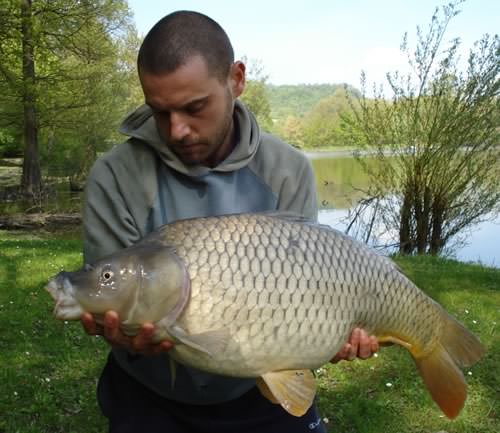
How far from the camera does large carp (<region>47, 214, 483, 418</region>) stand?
105 cm

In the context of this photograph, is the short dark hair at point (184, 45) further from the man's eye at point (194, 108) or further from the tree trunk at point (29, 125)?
the tree trunk at point (29, 125)

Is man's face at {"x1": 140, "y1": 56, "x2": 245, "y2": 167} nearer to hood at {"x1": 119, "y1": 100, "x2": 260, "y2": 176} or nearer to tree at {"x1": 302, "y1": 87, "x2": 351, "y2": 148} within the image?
hood at {"x1": 119, "y1": 100, "x2": 260, "y2": 176}

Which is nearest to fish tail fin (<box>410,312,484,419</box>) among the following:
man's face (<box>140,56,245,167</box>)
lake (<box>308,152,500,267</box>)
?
man's face (<box>140,56,245,167</box>)

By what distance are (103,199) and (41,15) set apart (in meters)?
11.7

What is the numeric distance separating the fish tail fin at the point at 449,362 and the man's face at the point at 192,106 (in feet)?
1.99

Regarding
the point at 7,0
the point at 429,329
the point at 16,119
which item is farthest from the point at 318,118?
the point at 429,329

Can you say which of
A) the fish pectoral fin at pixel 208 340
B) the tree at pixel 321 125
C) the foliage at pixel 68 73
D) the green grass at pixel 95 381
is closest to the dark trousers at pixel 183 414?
the fish pectoral fin at pixel 208 340

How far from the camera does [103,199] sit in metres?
1.32

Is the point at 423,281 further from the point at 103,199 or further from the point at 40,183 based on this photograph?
the point at 40,183

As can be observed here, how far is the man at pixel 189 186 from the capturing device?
1.21m

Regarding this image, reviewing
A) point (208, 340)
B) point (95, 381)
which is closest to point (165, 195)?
point (208, 340)

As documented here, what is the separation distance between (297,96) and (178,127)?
72318 millimetres

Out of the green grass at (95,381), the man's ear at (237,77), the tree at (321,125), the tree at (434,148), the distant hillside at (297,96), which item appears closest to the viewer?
the man's ear at (237,77)

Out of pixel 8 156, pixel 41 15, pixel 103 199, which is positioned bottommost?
pixel 8 156
